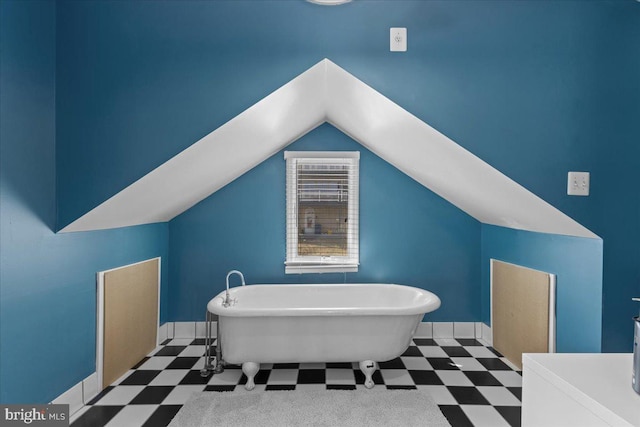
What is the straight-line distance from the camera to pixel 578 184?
221 cm

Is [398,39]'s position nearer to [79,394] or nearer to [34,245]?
[34,245]

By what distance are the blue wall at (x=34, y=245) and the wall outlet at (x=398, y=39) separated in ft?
6.32

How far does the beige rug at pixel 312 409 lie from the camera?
7.30ft

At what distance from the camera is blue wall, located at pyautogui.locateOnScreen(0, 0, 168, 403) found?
184 cm

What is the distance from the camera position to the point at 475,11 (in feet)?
7.21

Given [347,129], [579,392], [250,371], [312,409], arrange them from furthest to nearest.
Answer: [347,129]
[250,371]
[312,409]
[579,392]

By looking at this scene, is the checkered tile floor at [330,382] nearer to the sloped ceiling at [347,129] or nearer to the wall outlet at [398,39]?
the sloped ceiling at [347,129]

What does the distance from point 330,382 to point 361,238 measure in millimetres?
1443

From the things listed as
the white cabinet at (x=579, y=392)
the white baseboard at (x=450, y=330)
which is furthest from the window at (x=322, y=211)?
the white cabinet at (x=579, y=392)

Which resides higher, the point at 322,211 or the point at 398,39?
the point at 398,39

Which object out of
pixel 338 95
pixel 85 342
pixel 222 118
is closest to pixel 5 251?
pixel 85 342

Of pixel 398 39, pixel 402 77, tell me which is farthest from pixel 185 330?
pixel 398 39

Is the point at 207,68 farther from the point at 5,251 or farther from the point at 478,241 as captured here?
the point at 478,241

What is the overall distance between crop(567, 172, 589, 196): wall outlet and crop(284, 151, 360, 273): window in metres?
1.89
